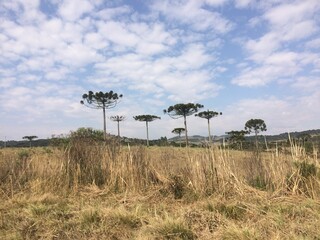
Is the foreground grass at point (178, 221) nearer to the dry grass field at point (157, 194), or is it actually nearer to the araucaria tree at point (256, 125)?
the dry grass field at point (157, 194)

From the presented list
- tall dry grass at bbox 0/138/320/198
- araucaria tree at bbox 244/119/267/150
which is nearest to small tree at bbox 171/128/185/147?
araucaria tree at bbox 244/119/267/150

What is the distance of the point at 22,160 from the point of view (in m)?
10.8

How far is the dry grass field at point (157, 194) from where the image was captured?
16.6 feet

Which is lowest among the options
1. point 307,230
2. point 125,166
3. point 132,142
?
point 307,230

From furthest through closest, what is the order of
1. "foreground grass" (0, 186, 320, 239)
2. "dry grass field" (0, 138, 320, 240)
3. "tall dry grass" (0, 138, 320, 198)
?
"tall dry grass" (0, 138, 320, 198), "dry grass field" (0, 138, 320, 240), "foreground grass" (0, 186, 320, 239)

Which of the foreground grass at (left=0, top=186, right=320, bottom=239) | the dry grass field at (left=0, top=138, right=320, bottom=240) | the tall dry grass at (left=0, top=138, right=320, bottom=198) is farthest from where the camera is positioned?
the tall dry grass at (left=0, top=138, right=320, bottom=198)

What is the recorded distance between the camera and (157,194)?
7984mm

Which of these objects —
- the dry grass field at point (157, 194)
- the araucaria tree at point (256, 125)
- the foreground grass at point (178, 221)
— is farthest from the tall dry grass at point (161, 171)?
the araucaria tree at point (256, 125)

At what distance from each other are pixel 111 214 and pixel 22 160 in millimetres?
5967

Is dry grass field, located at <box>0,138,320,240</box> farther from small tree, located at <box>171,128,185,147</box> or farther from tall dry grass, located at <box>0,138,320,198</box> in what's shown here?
small tree, located at <box>171,128,185,147</box>

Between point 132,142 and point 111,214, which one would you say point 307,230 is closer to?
point 111,214

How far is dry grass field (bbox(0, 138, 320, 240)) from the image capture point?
16.6ft

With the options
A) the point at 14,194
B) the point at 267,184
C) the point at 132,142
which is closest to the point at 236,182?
the point at 267,184

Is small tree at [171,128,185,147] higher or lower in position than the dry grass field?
higher
